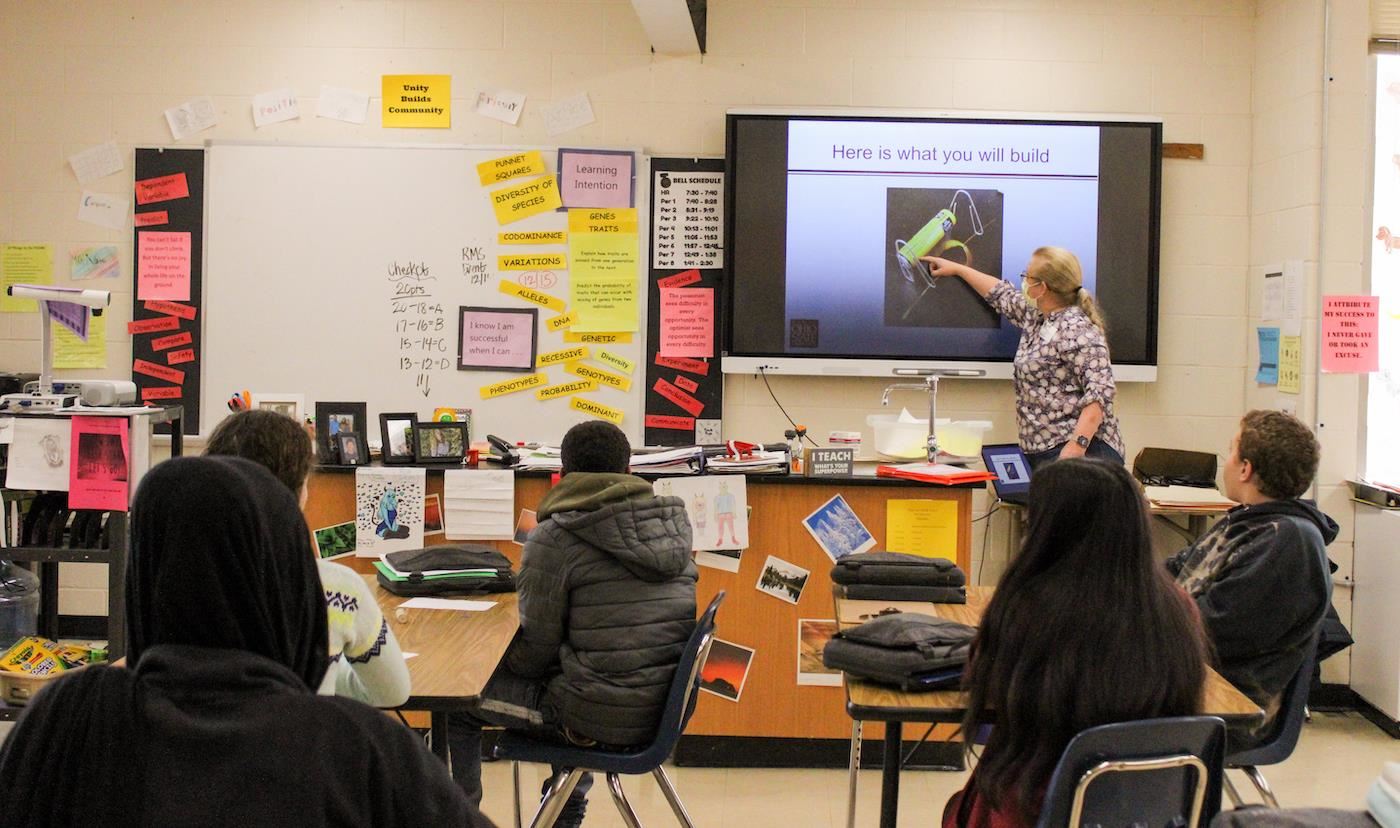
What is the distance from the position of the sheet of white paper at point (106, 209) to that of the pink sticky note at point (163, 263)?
11 cm

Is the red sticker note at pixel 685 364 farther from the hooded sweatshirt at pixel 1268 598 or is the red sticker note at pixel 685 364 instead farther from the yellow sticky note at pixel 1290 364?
the hooded sweatshirt at pixel 1268 598

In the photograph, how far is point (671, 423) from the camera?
4996 millimetres

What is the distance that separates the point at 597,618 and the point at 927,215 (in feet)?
9.05

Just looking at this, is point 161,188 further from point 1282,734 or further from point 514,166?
point 1282,734

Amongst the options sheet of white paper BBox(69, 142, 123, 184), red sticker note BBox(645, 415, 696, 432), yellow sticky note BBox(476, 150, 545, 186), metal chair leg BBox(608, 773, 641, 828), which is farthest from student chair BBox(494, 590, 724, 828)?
sheet of white paper BBox(69, 142, 123, 184)

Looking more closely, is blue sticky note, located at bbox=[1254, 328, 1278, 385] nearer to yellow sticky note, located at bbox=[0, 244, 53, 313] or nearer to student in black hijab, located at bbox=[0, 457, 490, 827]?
student in black hijab, located at bbox=[0, 457, 490, 827]

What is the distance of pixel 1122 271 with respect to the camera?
4844mm

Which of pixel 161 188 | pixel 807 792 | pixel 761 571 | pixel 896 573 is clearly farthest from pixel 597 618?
pixel 161 188

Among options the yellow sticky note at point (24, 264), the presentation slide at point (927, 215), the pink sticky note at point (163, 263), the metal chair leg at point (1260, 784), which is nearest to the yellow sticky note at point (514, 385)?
the presentation slide at point (927, 215)

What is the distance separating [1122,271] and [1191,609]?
3.04 metres

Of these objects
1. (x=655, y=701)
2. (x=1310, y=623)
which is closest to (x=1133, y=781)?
(x=1310, y=623)

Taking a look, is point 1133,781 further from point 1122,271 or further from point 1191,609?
point 1122,271

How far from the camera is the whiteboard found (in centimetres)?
500

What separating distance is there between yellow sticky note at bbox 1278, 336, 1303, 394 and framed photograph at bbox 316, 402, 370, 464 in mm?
3318
